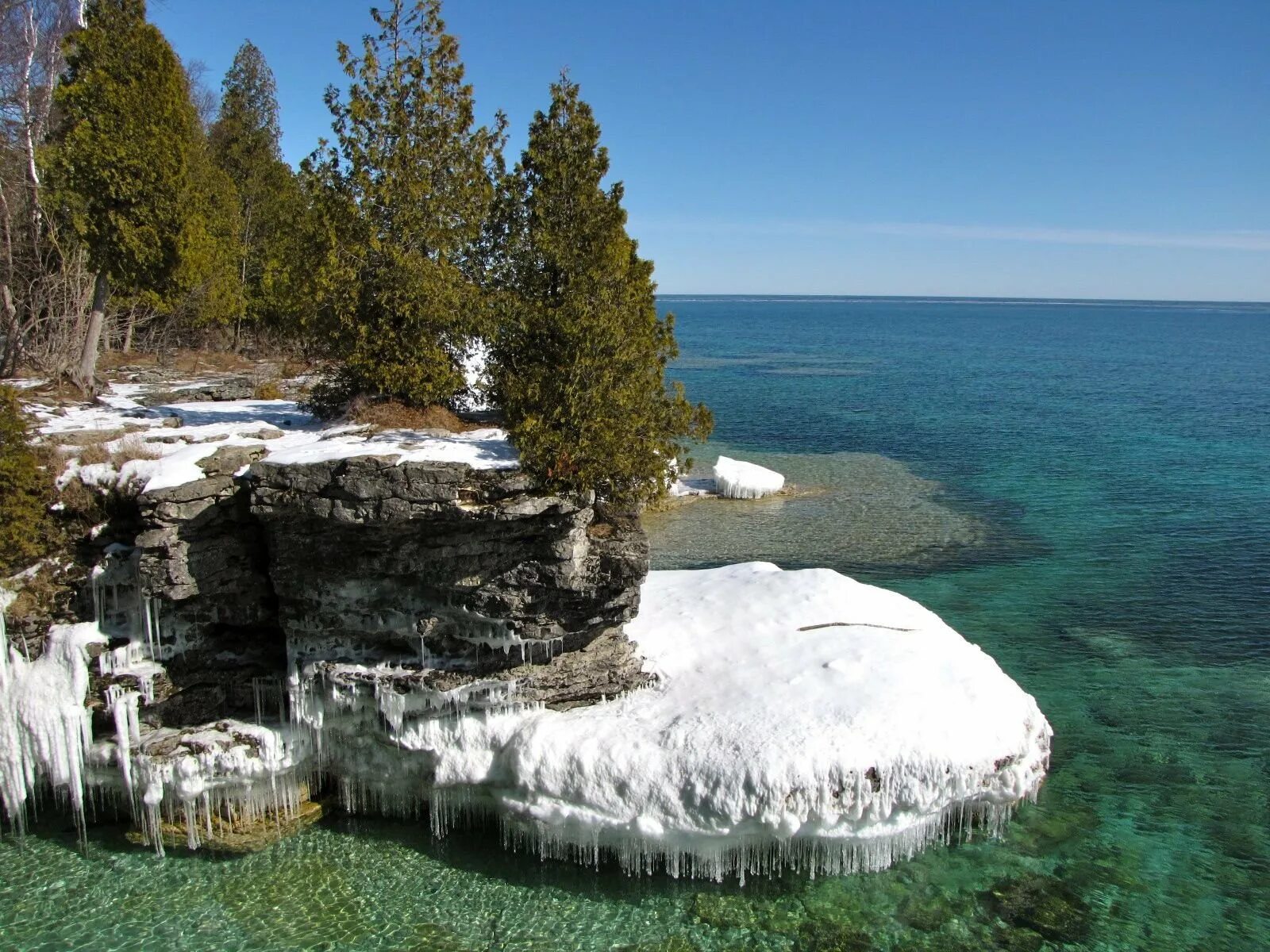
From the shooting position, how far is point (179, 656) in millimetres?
16938

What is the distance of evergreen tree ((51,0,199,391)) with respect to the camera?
23469mm

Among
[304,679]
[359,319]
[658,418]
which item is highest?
[359,319]

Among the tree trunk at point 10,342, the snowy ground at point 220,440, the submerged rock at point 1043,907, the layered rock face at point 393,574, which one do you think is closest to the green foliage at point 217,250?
the tree trunk at point 10,342

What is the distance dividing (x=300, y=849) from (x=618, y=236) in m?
13.1

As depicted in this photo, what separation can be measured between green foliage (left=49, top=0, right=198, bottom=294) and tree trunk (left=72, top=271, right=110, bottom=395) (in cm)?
56

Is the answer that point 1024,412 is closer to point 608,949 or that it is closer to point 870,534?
point 870,534

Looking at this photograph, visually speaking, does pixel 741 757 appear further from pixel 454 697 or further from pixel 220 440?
pixel 220 440

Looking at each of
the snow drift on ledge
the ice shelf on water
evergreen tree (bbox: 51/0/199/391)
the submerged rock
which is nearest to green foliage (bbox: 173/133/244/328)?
evergreen tree (bbox: 51/0/199/391)

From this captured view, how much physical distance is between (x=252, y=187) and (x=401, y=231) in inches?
1560

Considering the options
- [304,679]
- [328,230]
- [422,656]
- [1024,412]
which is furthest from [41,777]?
[1024,412]

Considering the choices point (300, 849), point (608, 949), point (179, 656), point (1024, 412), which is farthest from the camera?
point (1024, 412)

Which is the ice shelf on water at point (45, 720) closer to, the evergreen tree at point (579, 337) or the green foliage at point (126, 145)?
the evergreen tree at point (579, 337)

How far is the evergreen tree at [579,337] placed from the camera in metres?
15.8

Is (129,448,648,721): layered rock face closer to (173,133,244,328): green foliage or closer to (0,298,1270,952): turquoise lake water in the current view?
(0,298,1270,952): turquoise lake water
